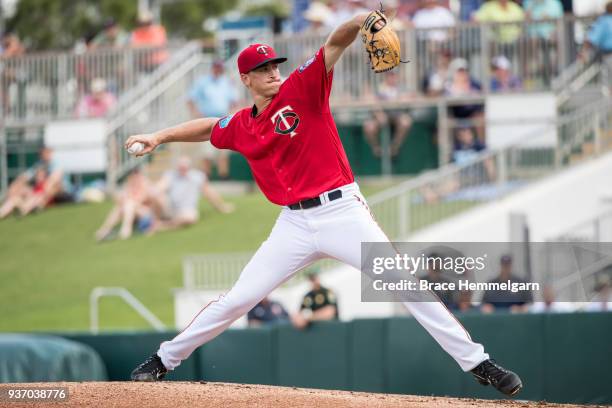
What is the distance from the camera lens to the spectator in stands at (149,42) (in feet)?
67.5

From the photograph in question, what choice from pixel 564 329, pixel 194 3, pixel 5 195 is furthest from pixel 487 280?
pixel 194 3

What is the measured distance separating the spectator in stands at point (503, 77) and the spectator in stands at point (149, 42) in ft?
20.2

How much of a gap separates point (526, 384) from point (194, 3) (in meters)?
35.1

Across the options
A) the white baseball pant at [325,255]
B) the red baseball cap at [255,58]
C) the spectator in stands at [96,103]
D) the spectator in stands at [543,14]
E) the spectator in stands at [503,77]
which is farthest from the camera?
the spectator in stands at [96,103]

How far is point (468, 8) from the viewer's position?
19.7 m

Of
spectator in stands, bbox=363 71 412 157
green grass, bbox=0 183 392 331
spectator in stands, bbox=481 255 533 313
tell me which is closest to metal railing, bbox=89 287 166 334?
green grass, bbox=0 183 392 331

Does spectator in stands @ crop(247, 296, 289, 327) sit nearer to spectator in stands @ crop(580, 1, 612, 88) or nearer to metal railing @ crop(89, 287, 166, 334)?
metal railing @ crop(89, 287, 166, 334)

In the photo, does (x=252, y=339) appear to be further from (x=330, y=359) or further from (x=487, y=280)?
(x=487, y=280)

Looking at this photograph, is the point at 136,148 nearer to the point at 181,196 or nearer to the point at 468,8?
the point at 181,196

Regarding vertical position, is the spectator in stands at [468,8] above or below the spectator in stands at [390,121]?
above

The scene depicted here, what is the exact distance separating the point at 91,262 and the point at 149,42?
219 inches

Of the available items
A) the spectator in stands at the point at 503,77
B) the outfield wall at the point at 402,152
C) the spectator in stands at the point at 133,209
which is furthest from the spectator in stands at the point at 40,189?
the spectator in stands at the point at 503,77

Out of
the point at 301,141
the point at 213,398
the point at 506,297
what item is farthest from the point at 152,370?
the point at 506,297

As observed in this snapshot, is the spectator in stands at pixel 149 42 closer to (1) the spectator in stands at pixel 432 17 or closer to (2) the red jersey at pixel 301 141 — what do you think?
(1) the spectator in stands at pixel 432 17
